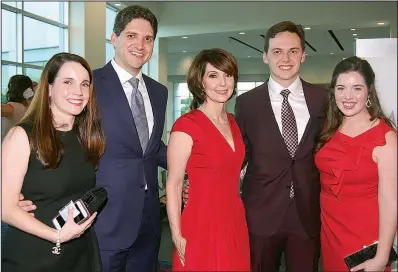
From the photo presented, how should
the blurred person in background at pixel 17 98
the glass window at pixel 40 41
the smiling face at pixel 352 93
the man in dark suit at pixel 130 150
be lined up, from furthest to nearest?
the glass window at pixel 40 41 < the blurred person in background at pixel 17 98 < the man in dark suit at pixel 130 150 < the smiling face at pixel 352 93

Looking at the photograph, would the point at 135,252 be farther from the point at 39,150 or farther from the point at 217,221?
the point at 39,150

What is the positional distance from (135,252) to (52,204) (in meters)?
0.74

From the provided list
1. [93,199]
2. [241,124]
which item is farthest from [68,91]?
[241,124]

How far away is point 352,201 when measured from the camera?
2.17m

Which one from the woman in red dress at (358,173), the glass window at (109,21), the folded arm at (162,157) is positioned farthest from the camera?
the glass window at (109,21)

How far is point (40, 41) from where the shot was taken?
776 centimetres

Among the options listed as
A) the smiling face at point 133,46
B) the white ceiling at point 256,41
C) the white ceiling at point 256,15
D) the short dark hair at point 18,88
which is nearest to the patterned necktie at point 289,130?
the smiling face at point 133,46

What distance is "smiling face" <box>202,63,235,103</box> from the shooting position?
2248mm

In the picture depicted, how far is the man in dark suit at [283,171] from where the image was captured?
2447mm

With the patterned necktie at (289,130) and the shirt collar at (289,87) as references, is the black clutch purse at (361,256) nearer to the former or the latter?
the patterned necktie at (289,130)

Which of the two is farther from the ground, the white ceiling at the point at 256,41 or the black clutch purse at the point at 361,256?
the white ceiling at the point at 256,41

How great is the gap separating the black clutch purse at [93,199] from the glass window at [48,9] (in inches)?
247

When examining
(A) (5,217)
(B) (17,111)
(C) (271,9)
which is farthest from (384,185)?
(C) (271,9)

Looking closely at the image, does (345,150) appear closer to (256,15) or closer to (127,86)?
(127,86)
